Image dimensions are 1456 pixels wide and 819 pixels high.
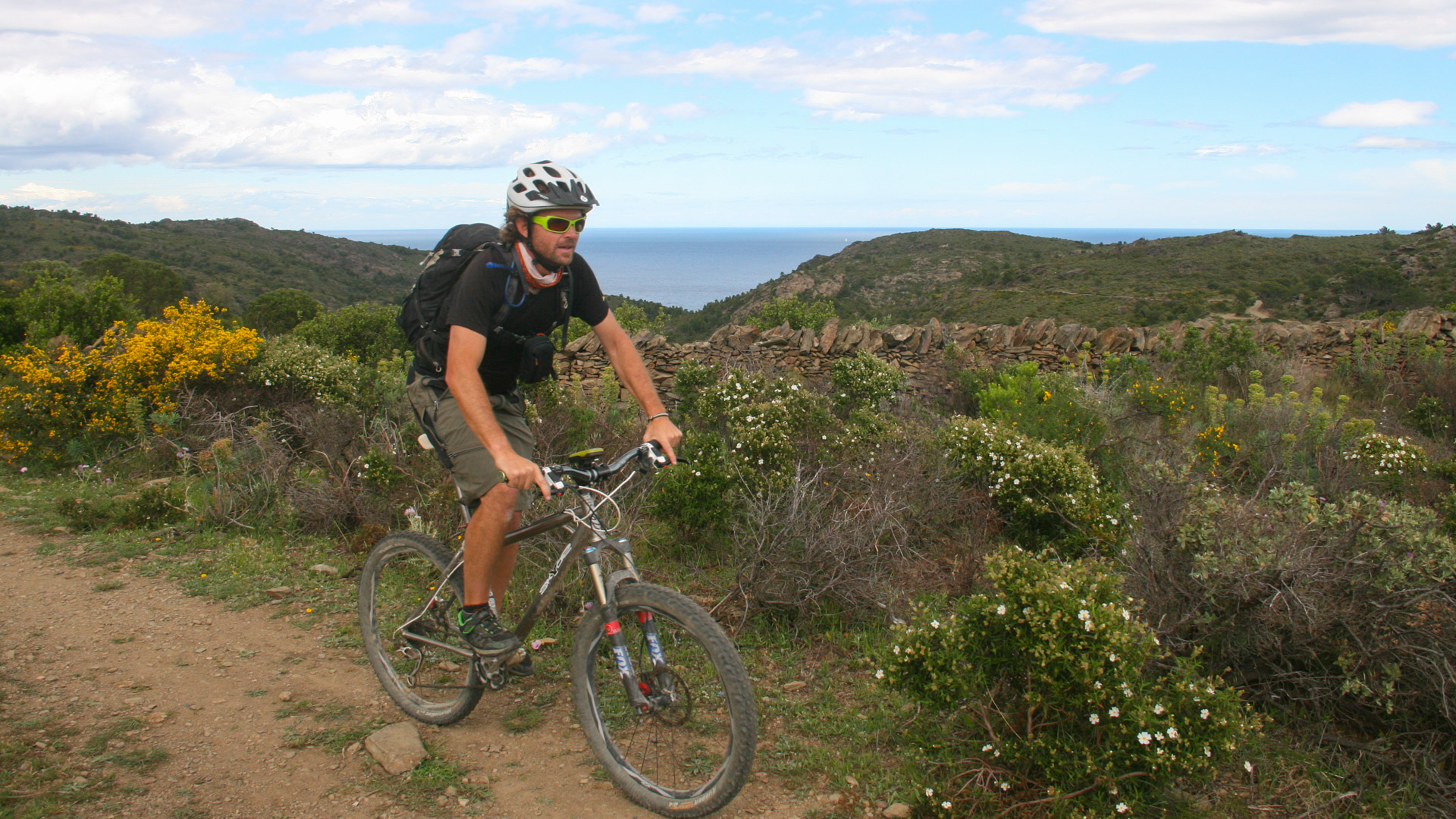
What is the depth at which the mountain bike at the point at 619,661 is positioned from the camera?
101 inches

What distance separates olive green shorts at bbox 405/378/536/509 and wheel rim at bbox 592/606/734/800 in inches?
28.6

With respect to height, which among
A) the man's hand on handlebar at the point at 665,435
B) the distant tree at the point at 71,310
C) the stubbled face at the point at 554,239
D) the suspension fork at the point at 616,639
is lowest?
the suspension fork at the point at 616,639

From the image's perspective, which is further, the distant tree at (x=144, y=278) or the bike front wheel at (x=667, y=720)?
the distant tree at (x=144, y=278)

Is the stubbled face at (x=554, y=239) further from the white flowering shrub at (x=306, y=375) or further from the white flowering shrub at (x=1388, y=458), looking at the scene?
the white flowering shrub at (x=1388, y=458)

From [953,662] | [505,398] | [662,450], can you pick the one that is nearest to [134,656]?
[505,398]

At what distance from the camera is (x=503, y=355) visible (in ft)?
10.3

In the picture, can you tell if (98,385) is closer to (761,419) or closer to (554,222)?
(761,419)

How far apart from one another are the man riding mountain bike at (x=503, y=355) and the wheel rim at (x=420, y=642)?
1.15ft

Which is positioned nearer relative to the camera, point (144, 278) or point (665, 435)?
point (665, 435)

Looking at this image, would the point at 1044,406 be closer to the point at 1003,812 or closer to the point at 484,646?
the point at 1003,812

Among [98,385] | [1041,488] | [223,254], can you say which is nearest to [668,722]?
[1041,488]

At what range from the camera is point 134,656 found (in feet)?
12.6

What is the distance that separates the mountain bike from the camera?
2.57 meters

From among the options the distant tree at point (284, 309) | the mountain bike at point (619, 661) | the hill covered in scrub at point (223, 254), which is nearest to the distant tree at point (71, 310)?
the mountain bike at point (619, 661)
